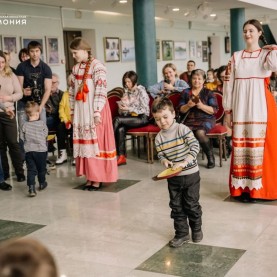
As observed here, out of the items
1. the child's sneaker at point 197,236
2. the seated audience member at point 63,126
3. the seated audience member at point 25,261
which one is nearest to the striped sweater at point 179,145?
the child's sneaker at point 197,236

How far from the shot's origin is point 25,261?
84 cm

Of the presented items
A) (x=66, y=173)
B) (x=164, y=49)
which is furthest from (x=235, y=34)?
(x=66, y=173)

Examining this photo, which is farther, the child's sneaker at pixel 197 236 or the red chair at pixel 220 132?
the red chair at pixel 220 132

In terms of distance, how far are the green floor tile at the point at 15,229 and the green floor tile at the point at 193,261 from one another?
4.11 ft

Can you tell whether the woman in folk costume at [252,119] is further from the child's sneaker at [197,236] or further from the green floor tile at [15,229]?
the green floor tile at [15,229]

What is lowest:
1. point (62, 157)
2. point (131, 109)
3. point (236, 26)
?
point (62, 157)

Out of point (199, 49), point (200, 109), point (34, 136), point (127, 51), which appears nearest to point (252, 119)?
point (200, 109)

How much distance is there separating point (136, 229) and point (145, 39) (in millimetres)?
5201

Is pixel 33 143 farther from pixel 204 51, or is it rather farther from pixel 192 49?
pixel 204 51

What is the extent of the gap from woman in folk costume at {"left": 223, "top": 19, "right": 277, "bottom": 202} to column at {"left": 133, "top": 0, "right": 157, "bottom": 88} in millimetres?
4203

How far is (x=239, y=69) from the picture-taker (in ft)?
14.5

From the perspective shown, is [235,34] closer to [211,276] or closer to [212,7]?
[212,7]

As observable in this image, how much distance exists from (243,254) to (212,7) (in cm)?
1074

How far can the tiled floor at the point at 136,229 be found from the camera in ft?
10.6
